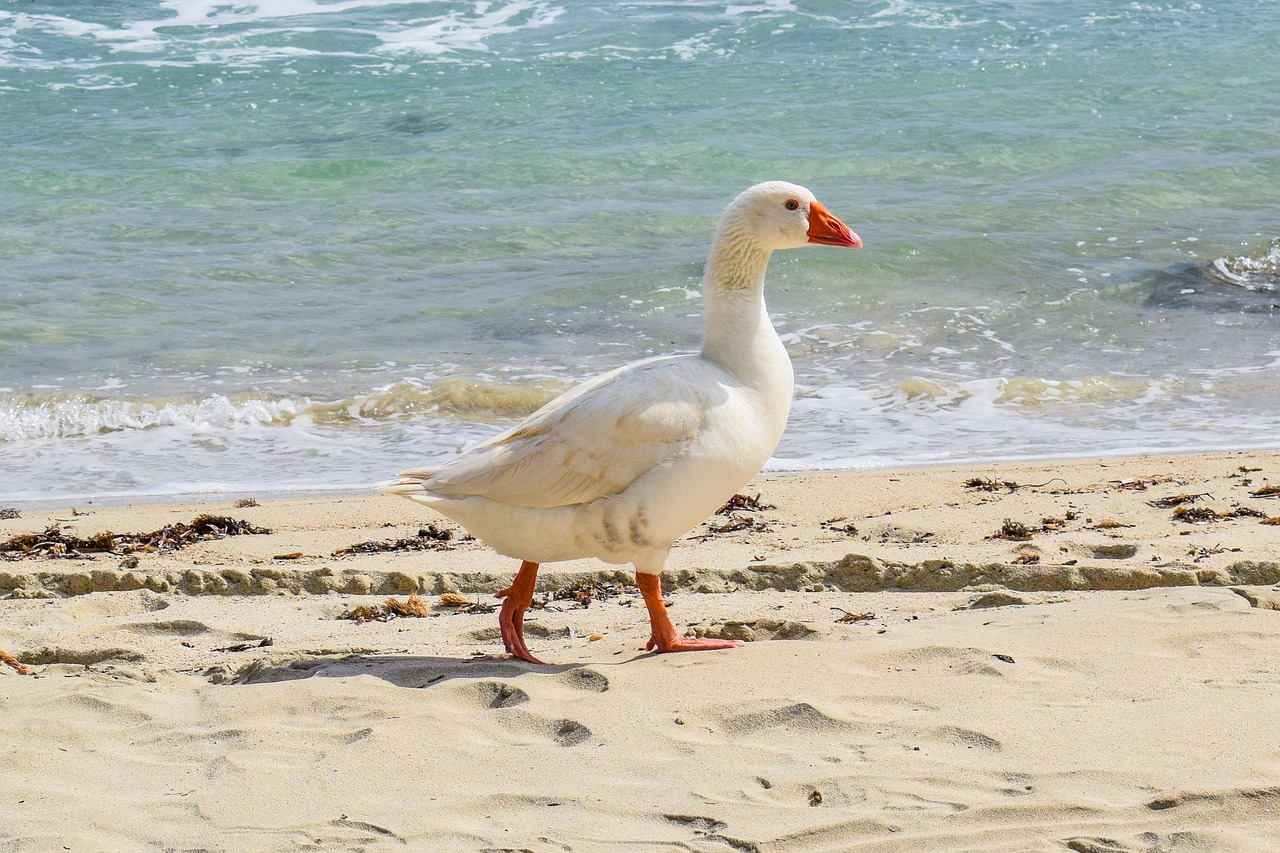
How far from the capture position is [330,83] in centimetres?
2083

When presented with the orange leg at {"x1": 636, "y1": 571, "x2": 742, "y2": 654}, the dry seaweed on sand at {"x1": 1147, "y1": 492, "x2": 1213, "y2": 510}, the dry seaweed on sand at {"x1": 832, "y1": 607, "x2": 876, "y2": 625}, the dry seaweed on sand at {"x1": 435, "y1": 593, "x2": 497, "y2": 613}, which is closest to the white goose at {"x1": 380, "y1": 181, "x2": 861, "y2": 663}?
the orange leg at {"x1": 636, "y1": 571, "x2": 742, "y2": 654}

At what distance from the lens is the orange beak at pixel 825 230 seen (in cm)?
509

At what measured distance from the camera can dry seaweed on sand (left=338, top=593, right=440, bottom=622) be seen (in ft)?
17.9

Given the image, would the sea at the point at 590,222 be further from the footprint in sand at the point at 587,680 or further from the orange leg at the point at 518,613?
the footprint in sand at the point at 587,680

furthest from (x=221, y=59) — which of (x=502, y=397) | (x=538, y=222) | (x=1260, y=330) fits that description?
(x=1260, y=330)

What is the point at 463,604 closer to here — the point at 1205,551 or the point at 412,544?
the point at 412,544

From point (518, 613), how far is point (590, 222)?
428 inches

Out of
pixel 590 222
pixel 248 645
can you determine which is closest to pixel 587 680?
pixel 248 645

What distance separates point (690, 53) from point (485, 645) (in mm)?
18419

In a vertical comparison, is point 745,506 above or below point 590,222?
below

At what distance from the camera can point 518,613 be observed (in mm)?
4766

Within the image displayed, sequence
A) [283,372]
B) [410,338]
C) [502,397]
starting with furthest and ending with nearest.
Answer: [410,338]
[283,372]
[502,397]

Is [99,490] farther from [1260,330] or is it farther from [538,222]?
[1260,330]

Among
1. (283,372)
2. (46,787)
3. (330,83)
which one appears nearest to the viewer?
(46,787)
